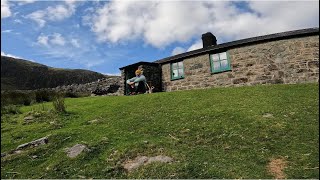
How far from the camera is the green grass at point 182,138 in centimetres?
863

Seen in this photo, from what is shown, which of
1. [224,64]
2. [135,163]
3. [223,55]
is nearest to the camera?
[135,163]

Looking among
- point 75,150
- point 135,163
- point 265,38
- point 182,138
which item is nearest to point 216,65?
point 265,38

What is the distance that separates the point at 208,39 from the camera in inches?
1190

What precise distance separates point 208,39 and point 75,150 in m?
21.8

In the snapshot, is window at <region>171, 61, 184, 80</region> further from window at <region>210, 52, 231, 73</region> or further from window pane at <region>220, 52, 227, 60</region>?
window pane at <region>220, 52, 227, 60</region>

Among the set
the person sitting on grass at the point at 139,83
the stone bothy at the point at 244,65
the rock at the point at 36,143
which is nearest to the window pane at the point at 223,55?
the stone bothy at the point at 244,65

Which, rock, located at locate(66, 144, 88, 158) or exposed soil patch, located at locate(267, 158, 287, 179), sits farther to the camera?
rock, located at locate(66, 144, 88, 158)

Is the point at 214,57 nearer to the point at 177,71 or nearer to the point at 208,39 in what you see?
the point at 177,71

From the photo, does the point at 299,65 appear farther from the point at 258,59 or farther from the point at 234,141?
the point at 234,141

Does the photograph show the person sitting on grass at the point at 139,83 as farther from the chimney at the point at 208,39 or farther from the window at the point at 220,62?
the chimney at the point at 208,39

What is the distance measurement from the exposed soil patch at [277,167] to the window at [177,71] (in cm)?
1971

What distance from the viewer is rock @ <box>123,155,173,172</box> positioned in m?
8.99

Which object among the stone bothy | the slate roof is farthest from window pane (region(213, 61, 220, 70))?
the slate roof

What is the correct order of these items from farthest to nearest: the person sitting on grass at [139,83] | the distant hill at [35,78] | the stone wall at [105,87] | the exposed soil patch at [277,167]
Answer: the distant hill at [35,78] → the stone wall at [105,87] → the person sitting on grass at [139,83] → the exposed soil patch at [277,167]
